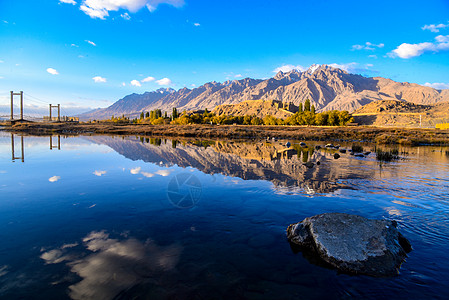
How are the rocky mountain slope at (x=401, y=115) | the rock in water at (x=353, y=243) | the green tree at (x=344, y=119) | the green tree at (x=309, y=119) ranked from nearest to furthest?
the rock in water at (x=353, y=243) < the green tree at (x=344, y=119) < the green tree at (x=309, y=119) < the rocky mountain slope at (x=401, y=115)

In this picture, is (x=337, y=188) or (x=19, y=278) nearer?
(x=19, y=278)

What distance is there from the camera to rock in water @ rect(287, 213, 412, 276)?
6016 millimetres

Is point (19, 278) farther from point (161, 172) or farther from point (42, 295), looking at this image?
point (161, 172)

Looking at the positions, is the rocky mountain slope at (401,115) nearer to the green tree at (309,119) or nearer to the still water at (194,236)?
the green tree at (309,119)

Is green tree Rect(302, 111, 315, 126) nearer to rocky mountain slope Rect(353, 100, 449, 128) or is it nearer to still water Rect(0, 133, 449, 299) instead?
rocky mountain slope Rect(353, 100, 449, 128)

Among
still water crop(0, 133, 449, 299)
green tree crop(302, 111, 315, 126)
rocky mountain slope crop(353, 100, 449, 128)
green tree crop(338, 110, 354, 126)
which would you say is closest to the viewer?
still water crop(0, 133, 449, 299)

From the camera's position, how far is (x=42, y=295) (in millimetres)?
5098

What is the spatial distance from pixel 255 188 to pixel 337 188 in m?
4.72

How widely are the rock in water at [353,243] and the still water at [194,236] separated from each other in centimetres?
27

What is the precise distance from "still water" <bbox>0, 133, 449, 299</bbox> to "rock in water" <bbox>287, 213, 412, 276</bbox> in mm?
273

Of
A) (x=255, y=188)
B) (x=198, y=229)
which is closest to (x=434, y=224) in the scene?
(x=255, y=188)

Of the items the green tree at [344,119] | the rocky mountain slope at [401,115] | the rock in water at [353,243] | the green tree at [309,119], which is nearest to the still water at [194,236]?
the rock in water at [353,243]

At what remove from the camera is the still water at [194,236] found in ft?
17.8

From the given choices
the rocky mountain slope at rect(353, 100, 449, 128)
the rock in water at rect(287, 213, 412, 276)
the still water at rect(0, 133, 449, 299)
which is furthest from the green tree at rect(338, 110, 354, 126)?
the rock in water at rect(287, 213, 412, 276)
